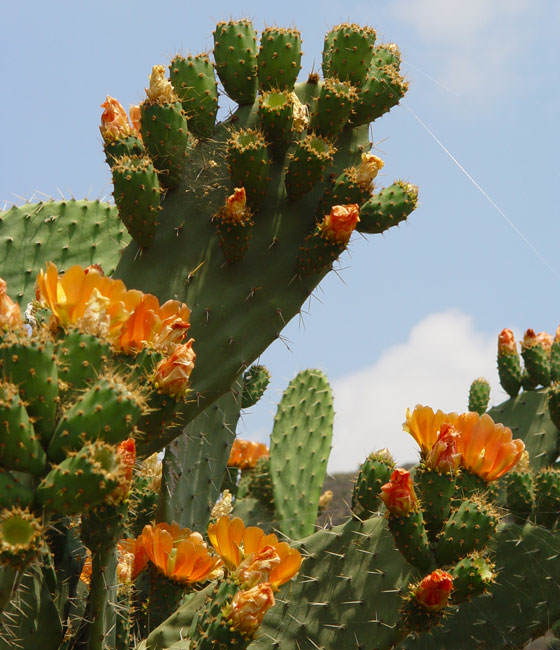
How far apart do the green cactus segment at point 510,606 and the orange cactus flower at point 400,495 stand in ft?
1.78

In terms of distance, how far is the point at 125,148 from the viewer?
2338 millimetres

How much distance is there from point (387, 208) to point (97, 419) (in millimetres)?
1319

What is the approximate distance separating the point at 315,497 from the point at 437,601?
1.72 metres

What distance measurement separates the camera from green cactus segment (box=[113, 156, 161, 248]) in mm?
2242

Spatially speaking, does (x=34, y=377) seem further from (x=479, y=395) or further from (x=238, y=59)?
(x=479, y=395)

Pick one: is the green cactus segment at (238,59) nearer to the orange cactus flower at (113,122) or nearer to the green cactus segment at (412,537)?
the orange cactus flower at (113,122)

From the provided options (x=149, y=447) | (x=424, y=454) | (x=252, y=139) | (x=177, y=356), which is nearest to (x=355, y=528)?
(x=424, y=454)

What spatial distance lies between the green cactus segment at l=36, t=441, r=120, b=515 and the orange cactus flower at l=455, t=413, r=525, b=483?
97 centimetres

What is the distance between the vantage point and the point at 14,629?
5.82 ft

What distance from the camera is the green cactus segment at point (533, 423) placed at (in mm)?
3768

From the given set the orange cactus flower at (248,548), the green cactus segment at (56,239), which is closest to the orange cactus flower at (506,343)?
the green cactus segment at (56,239)

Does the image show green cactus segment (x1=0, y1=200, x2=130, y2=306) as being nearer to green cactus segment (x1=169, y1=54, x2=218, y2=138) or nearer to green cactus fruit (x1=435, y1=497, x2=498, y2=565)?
green cactus segment (x1=169, y1=54, x2=218, y2=138)

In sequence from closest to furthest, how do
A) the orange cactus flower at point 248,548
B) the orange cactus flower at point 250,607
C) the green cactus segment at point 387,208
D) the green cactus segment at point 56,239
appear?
the orange cactus flower at point 250,607
the orange cactus flower at point 248,548
the green cactus segment at point 387,208
the green cactus segment at point 56,239

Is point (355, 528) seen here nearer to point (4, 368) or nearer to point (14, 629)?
point (14, 629)
